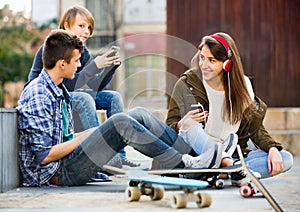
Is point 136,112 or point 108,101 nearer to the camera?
point 136,112

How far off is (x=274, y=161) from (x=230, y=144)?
0.36 m

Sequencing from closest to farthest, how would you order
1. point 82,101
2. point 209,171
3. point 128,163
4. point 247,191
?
point 247,191 < point 209,171 < point 82,101 < point 128,163

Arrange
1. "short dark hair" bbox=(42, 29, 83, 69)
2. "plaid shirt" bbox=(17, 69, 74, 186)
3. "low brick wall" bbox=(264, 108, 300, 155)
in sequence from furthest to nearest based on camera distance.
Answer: "low brick wall" bbox=(264, 108, 300, 155), "short dark hair" bbox=(42, 29, 83, 69), "plaid shirt" bbox=(17, 69, 74, 186)

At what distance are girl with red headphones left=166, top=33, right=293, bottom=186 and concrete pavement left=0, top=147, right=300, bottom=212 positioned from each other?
0.22 m

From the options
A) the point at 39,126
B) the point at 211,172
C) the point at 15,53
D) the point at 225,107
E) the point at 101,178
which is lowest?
the point at 101,178

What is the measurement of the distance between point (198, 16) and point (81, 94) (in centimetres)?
556

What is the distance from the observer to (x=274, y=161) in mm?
4867

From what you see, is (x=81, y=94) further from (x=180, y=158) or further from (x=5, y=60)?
(x=5, y=60)

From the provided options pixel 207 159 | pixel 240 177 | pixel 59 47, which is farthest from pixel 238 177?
pixel 59 47

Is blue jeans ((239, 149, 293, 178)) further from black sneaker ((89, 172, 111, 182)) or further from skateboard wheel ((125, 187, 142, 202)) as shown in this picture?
skateboard wheel ((125, 187, 142, 202))

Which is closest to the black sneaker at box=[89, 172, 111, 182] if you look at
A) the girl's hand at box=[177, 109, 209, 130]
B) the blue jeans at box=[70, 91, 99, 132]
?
the blue jeans at box=[70, 91, 99, 132]

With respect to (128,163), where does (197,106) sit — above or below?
above

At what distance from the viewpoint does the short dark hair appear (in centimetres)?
468

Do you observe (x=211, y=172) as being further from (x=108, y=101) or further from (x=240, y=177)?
(x=108, y=101)
